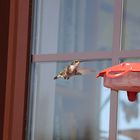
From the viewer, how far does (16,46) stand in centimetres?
191

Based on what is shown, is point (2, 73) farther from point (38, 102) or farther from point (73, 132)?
point (73, 132)

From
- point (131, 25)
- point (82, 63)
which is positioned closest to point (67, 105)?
point (82, 63)

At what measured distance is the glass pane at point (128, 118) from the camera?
1.59 metres

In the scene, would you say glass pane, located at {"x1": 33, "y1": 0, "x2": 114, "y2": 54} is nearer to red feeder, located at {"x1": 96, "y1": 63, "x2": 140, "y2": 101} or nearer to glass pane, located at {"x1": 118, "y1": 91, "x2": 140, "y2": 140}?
glass pane, located at {"x1": 118, "y1": 91, "x2": 140, "y2": 140}

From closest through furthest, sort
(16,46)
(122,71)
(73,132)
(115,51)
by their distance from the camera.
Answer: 1. (122,71)
2. (115,51)
3. (73,132)
4. (16,46)

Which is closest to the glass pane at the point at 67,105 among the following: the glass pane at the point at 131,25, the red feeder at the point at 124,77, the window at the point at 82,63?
the window at the point at 82,63

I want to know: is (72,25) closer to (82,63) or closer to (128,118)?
(82,63)

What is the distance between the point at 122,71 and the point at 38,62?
95 centimetres

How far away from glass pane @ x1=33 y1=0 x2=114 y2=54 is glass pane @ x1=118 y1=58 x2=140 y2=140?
7.5 inches

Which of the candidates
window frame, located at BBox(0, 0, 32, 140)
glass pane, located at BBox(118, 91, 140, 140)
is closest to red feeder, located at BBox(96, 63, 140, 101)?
glass pane, located at BBox(118, 91, 140, 140)

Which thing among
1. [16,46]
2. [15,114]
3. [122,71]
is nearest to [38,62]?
[16,46]

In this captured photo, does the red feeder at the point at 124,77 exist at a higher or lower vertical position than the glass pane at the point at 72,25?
lower

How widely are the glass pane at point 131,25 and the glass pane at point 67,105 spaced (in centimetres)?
11

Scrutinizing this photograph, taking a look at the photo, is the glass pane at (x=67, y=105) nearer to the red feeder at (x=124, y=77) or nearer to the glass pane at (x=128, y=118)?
the glass pane at (x=128, y=118)
